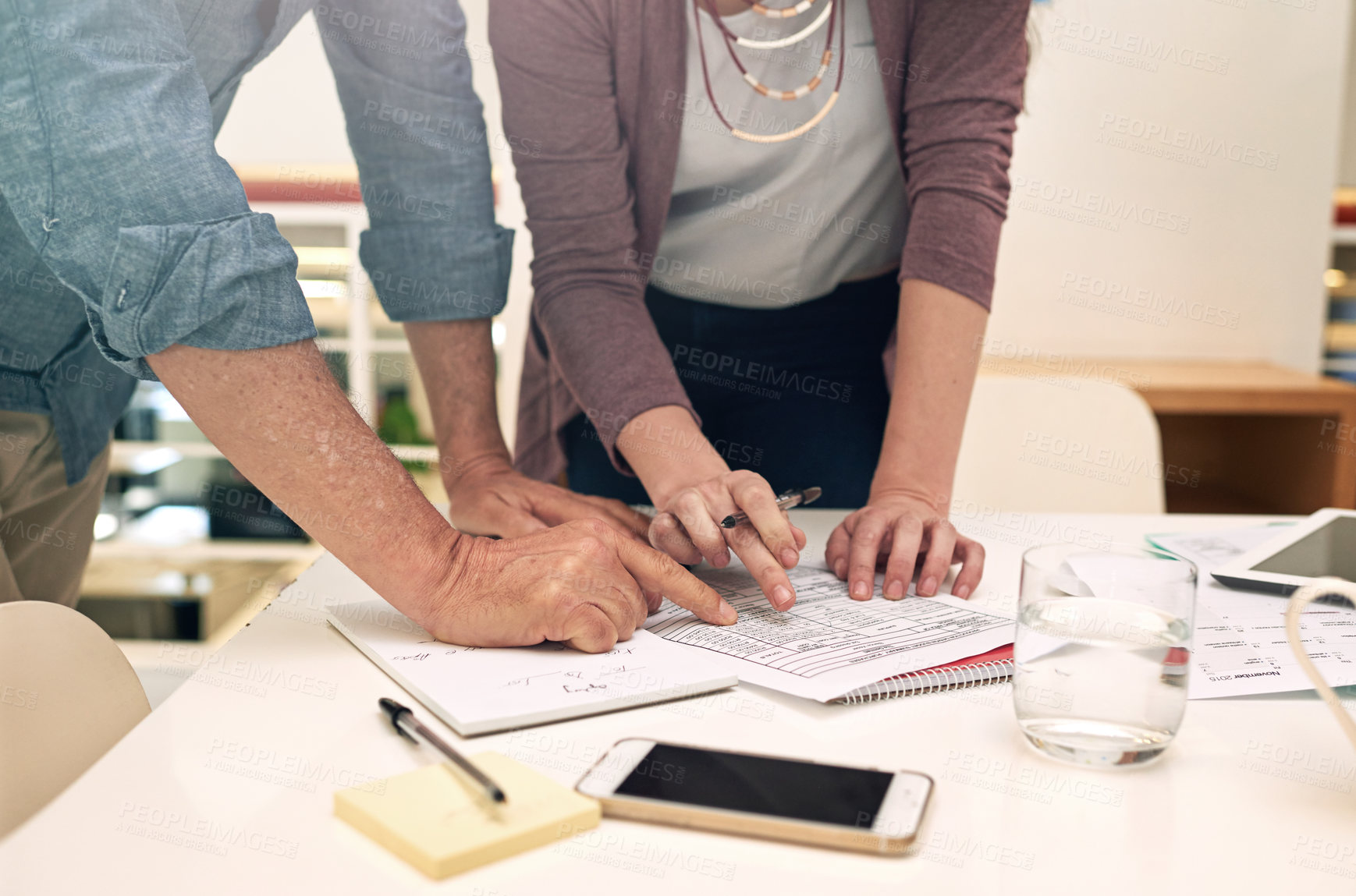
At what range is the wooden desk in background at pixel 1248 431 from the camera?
2.21 metres

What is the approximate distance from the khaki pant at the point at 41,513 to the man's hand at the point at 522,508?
1.28ft

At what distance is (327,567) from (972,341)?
656mm

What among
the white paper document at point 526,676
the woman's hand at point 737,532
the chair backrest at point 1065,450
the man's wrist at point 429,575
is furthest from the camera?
the chair backrest at point 1065,450

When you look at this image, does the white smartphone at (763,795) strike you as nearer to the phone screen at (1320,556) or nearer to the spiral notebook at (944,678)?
the spiral notebook at (944,678)

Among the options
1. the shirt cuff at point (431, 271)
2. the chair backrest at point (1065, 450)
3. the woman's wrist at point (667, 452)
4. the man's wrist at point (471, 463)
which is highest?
the shirt cuff at point (431, 271)

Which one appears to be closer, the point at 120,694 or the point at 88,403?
the point at 120,694

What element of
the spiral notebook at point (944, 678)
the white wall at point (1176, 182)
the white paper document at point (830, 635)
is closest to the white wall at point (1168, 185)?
the white wall at point (1176, 182)

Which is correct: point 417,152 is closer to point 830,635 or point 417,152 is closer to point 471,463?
point 471,463

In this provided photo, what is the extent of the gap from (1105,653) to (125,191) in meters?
0.62

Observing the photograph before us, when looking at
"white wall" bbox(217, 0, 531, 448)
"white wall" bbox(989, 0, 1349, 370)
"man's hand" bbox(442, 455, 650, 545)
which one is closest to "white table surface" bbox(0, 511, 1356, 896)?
"man's hand" bbox(442, 455, 650, 545)

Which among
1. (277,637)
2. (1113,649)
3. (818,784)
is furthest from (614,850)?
(277,637)

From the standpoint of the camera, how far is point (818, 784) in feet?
1.60

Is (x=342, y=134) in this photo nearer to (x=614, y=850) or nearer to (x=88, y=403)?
(x=88, y=403)

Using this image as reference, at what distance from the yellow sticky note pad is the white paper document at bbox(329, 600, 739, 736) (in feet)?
0.25
